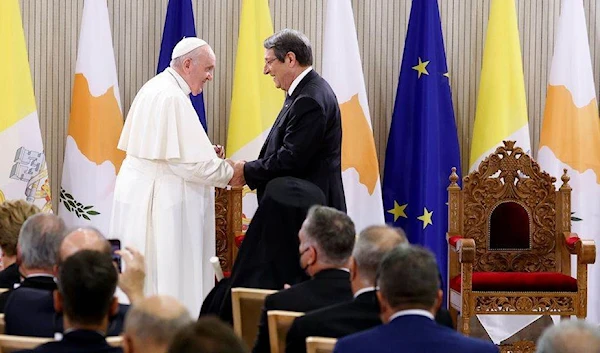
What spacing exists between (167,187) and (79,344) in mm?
3773

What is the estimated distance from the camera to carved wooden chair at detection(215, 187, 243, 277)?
7.55 m

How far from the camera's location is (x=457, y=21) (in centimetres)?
861

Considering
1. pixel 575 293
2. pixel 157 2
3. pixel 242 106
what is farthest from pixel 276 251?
pixel 157 2

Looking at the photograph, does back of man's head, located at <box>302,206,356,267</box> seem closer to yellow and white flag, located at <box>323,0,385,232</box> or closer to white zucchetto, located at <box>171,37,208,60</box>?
white zucchetto, located at <box>171,37,208,60</box>

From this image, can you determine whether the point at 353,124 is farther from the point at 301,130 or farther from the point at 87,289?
the point at 87,289

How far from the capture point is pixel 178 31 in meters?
8.25

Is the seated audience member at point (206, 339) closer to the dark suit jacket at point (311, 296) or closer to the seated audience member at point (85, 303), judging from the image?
the seated audience member at point (85, 303)

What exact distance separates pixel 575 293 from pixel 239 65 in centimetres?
304

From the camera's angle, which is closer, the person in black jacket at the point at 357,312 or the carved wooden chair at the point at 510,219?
the person in black jacket at the point at 357,312

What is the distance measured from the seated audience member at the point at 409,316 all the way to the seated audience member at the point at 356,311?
0.34 m

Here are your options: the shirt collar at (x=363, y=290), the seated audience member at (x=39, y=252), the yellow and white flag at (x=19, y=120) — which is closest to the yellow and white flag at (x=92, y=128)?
the yellow and white flag at (x=19, y=120)

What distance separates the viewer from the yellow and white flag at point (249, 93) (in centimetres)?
830

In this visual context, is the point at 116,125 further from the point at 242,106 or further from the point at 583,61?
the point at 583,61

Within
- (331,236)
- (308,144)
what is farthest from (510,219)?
(331,236)
